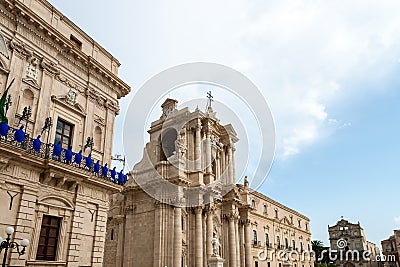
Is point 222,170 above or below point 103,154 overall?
above

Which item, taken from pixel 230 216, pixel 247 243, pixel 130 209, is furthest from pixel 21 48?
pixel 247 243

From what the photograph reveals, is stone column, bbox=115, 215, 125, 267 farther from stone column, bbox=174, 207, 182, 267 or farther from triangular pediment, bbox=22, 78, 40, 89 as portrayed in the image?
triangular pediment, bbox=22, 78, 40, 89

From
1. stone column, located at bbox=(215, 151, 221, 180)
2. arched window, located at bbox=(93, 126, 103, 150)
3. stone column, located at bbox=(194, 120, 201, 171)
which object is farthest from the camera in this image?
stone column, located at bbox=(215, 151, 221, 180)

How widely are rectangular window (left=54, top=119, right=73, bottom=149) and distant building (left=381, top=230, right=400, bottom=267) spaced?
63836 millimetres

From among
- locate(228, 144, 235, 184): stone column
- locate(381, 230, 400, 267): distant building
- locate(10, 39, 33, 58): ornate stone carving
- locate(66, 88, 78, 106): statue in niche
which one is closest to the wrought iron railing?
locate(66, 88, 78, 106): statue in niche

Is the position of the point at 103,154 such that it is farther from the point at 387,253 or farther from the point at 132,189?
the point at 387,253

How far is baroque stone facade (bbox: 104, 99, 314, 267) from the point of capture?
24422 mm

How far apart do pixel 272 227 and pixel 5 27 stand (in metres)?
35.0

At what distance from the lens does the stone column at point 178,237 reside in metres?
23.2

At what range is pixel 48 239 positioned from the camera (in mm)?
12531

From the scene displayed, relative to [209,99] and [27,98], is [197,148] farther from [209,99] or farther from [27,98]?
[27,98]

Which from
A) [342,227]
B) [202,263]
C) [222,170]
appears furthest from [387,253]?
[202,263]

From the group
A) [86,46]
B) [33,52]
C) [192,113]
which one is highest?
[192,113]

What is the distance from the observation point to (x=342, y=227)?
72.4 metres
